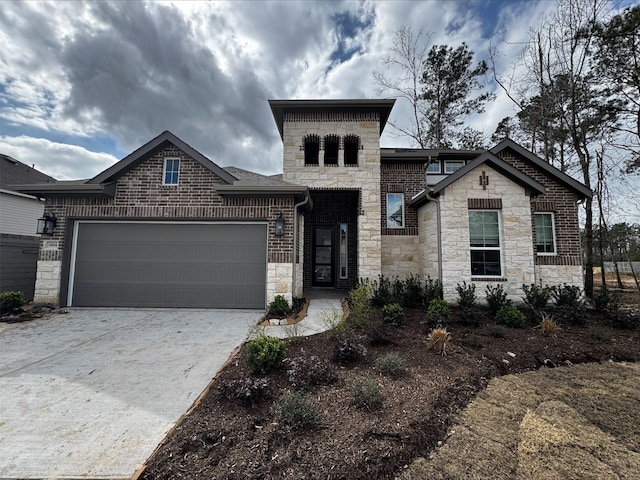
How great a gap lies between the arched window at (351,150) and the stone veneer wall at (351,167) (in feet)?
0.74

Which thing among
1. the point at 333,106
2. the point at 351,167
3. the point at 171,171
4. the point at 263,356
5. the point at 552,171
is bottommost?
the point at 263,356

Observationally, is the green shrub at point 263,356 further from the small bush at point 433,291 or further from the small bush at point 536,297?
the small bush at point 536,297

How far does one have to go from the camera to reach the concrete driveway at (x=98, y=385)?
220cm

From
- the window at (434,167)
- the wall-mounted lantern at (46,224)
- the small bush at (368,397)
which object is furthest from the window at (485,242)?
the wall-mounted lantern at (46,224)

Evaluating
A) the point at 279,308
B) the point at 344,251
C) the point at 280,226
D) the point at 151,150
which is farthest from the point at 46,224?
the point at 344,251

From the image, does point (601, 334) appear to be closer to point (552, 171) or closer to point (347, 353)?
point (347, 353)

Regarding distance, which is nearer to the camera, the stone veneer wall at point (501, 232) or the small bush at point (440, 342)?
the small bush at point (440, 342)

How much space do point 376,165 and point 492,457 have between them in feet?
27.0

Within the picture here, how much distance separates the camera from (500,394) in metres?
3.43

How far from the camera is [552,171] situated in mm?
9141

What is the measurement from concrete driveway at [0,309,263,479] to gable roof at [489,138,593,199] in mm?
10336

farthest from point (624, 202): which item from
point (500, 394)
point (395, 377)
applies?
point (395, 377)

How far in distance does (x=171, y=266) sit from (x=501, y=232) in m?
9.33

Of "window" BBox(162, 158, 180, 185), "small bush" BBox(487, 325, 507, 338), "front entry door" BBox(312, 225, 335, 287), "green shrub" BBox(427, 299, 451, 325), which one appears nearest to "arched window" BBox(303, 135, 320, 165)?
"front entry door" BBox(312, 225, 335, 287)
